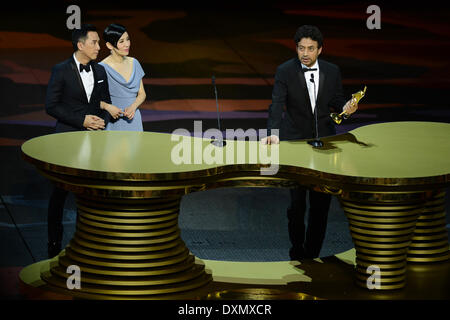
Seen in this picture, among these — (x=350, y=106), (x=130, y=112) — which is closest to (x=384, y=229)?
(x=350, y=106)

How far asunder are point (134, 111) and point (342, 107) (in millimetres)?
1496

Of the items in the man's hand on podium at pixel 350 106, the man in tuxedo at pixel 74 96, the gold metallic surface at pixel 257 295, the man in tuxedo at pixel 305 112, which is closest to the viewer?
the gold metallic surface at pixel 257 295

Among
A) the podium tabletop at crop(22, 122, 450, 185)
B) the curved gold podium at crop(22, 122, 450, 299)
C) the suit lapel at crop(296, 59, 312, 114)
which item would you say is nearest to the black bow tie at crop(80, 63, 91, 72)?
the podium tabletop at crop(22, 122, 450, 185)

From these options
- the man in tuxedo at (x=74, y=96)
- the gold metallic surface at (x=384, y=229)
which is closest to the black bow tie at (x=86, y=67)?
the man in tuxedo at (x=74, y=96)

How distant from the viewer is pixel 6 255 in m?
6.63

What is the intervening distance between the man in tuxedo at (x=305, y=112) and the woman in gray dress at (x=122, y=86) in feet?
3.57

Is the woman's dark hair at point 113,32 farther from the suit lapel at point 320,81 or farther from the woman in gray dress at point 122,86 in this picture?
the suit lapel at point 320,81

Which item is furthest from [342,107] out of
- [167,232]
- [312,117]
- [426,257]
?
[167,232]

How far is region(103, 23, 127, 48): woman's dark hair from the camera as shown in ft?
21.7

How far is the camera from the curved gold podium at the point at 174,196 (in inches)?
207

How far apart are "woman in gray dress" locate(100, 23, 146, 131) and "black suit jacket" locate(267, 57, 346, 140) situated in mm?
1071

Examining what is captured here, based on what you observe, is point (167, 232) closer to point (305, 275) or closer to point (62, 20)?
point (305, 275)

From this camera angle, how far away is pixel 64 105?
254 inches

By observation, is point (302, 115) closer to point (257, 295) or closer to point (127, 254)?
point (257, 295)
